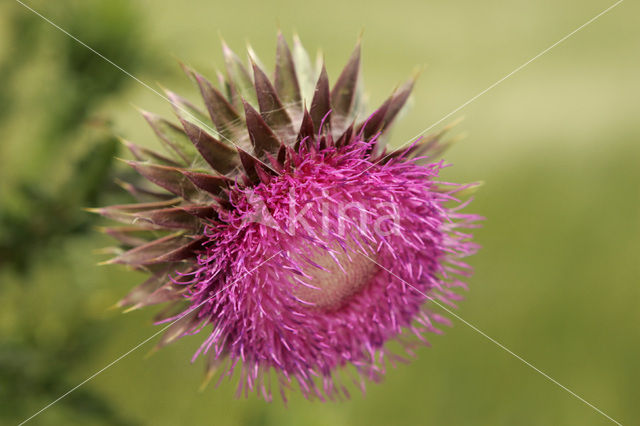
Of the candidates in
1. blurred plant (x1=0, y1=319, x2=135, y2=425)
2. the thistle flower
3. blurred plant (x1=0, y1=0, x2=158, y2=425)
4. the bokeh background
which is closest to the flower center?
the thistle flower

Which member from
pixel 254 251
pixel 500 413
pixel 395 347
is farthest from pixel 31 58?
pixel 500 413

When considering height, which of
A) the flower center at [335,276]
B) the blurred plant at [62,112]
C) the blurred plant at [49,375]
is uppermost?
the blurred plant at [62,112]

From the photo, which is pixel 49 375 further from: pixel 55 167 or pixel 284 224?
pixel 284 224

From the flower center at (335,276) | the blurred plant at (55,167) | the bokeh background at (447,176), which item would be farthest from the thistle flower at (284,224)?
the bokeh background at (447,176)

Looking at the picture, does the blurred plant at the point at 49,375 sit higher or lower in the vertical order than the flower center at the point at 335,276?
lower

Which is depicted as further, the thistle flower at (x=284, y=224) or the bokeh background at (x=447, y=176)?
the bokeh background at (x=447, y=176)

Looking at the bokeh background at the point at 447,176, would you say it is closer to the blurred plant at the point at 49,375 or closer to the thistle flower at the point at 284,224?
the blurred plant at the point at 49,375

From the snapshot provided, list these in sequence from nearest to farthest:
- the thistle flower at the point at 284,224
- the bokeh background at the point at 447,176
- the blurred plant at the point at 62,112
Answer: the thistle flower at the point at 284,224 < the blurred plant at the point at 62,112 < the bokeh background at the point at 447,176

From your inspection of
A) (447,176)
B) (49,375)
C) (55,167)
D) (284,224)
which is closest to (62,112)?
(55,167)

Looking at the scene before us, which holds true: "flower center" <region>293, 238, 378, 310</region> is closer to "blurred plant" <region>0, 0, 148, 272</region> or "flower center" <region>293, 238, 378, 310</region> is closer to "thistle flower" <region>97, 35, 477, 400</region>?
"thistle flower" <region>97, 35, 477, 400</region>
